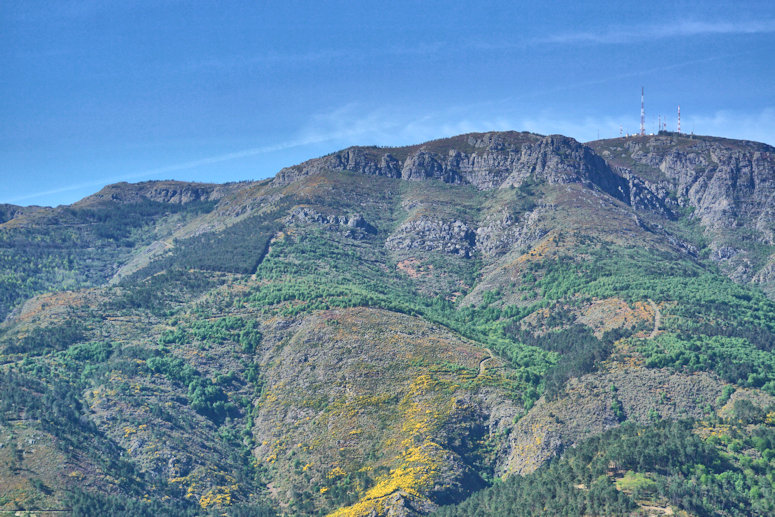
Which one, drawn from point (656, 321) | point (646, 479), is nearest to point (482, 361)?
point (656, 321)

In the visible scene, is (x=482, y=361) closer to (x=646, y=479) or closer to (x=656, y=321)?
(x=656, y=321)

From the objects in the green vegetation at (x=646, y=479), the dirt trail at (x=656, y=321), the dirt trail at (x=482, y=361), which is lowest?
the green vegetation at (x=646, y=479)

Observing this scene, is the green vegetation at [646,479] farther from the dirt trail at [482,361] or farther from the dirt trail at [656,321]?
the dirt trail at [656,321]

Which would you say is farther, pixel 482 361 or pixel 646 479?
pixel 482 361

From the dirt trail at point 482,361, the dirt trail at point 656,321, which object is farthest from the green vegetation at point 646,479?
the dirt trail at point 656,321

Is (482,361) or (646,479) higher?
(482,361)

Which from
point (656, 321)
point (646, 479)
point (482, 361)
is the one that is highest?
point (656, 321)

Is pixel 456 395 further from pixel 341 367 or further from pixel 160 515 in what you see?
pixel 160 515

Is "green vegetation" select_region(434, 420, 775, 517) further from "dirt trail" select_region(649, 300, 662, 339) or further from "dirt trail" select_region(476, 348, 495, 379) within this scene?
"dirt trail" select_region(649, 300, 662, 339)

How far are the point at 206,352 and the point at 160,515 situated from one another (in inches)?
2302

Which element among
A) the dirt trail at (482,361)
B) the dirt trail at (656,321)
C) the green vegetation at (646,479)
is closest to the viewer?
the green vegetation at (646,479)

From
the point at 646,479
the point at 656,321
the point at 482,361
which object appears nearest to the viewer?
the point at 646,479

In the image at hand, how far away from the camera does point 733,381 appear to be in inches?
6270

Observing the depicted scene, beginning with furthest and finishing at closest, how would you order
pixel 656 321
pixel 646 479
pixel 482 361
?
pixel 656 321, pixel 482 361, pixel 646 479
